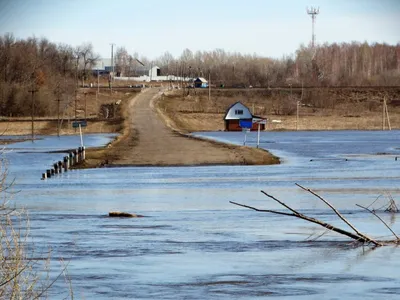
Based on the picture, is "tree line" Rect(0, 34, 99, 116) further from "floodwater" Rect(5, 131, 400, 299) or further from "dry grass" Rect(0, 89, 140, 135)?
"floodwater" Rect(5, 131, 400, 299)

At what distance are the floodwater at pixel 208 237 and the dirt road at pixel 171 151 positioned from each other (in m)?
7.69

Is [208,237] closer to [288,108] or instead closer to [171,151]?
[171,151]

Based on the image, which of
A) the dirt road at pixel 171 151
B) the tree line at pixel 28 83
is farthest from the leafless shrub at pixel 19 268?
the tree line at pixel 28 83

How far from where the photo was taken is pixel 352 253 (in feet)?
66.6

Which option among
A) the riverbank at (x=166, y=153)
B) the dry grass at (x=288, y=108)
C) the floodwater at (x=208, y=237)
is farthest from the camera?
the dry grass at (x=288, y=108)

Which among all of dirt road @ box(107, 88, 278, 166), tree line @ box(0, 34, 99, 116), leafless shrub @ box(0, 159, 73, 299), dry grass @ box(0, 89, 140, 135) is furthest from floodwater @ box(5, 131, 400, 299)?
tree line @ box(0, 34, 99, 116)

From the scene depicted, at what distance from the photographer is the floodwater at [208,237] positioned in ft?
56.4

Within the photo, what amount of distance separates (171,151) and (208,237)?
120 feet

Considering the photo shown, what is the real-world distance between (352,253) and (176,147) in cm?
4291

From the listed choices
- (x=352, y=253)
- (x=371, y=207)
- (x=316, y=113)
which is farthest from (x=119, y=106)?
(x=352, y=253)

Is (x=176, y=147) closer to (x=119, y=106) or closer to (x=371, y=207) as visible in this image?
(x=371, y=207)

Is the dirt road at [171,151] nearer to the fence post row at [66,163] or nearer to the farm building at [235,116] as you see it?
the fence post row at [66,163]

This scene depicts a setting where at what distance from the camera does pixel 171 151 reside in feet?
195

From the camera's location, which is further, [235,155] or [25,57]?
[25,57]
